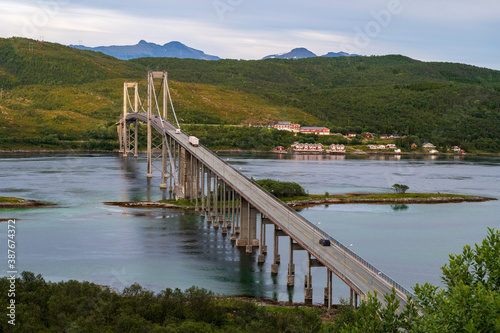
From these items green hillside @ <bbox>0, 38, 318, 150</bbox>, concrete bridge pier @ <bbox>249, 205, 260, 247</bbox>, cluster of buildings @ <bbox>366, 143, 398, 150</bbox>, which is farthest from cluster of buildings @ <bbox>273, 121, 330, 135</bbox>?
concrete bridge pier @ <bbox>249, 205, 260, 247</bbox>

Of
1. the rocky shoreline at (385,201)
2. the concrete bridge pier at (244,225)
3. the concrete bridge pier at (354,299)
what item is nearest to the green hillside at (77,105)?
the rocky shoreline at (385,201)

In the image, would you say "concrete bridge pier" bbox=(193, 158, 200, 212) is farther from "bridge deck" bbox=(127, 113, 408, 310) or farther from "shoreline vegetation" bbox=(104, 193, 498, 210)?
"bridge deck" bbox=(127, 113, 408, 310)

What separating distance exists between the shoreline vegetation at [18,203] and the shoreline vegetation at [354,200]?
597cm

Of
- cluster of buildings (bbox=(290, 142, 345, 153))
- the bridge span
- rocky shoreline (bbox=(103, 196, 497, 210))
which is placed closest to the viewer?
the bridge span

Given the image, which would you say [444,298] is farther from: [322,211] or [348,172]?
[348,172]

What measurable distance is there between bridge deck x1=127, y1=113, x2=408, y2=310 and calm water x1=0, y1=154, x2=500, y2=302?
7.21ft

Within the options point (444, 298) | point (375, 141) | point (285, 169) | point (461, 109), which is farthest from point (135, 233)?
point (461, 109)

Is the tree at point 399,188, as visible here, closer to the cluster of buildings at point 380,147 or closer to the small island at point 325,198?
the small island at point 325,198

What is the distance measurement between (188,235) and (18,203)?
19623mm

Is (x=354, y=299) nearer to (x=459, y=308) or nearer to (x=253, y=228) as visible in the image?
(x=459, y=308)

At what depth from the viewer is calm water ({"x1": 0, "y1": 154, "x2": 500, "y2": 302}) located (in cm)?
3081

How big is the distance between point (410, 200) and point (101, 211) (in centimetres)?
3145

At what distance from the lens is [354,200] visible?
5872 centimetres

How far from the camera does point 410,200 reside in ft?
198
